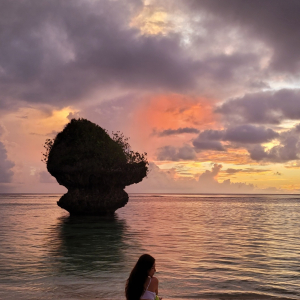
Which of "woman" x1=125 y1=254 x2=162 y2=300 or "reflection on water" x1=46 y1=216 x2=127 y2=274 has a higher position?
"woman" x1=125 y1=254 x2=162 y2=300

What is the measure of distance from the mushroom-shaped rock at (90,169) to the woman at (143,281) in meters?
35.8

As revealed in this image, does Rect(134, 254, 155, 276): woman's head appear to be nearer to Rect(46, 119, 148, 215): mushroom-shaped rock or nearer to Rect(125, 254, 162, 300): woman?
Rect(125, 254, 162, 300): woman

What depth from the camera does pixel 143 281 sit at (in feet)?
23.2

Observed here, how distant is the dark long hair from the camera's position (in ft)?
22.9

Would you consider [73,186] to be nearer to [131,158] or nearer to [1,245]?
[131,158]

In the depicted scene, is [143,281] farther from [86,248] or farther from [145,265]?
[86,248]

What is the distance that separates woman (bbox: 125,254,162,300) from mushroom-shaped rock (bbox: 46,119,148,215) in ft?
117

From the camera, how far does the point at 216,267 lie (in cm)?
1711

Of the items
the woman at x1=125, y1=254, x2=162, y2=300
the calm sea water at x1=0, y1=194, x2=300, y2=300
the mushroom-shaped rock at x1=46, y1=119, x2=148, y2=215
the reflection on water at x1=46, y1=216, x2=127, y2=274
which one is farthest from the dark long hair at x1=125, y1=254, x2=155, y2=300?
the mushroom-shaped rock at x1=46, y1=119, x2=148, y2=215

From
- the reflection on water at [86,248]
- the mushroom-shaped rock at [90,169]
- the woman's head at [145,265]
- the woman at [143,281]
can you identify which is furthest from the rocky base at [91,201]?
the woman's head at [145,265]

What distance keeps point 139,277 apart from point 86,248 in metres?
16.9

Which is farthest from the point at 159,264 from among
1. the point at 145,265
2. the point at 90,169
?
the point at 90,169

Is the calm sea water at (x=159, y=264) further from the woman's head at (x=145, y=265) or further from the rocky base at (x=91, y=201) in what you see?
the rocky base at (x=91, y=201)

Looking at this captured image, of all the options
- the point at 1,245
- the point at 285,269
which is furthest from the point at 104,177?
the point at 285,269
